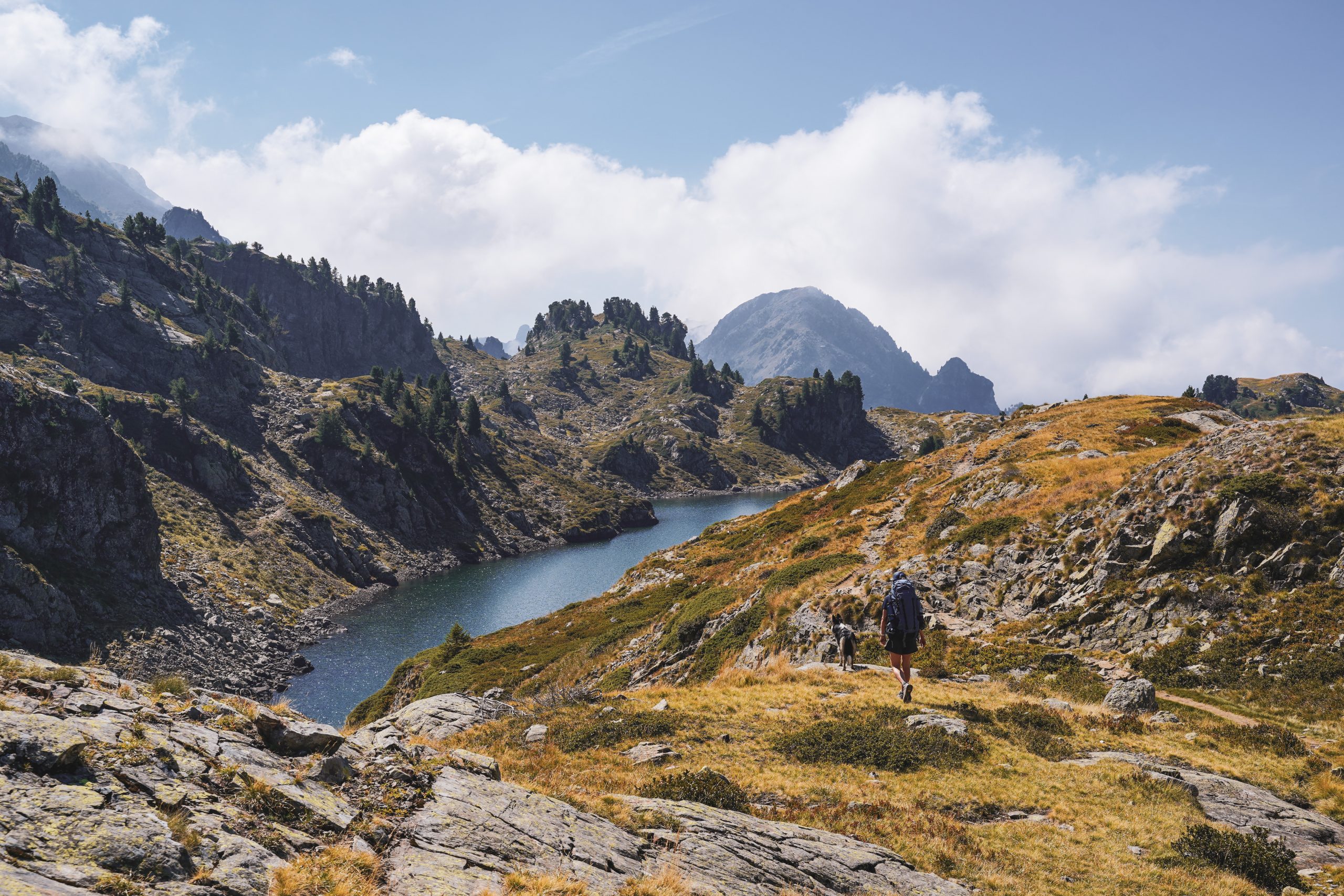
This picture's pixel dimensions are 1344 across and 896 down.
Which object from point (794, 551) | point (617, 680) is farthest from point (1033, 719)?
point (794, 551)

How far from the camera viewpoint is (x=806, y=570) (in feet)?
142

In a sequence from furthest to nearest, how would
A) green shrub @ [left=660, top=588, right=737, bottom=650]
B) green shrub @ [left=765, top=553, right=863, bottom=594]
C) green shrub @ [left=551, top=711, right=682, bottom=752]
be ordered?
green shrub @ [left=660, top=588, right=737, bottom=650]
green shrub @ [left=765, top=553, right=863, bottom=594]
green shrub @ [left=551, top=711, right=682, bottom=752]

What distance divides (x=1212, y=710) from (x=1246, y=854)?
33.8ft

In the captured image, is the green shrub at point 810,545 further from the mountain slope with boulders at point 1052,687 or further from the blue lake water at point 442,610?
the blue lake water at point 442,610

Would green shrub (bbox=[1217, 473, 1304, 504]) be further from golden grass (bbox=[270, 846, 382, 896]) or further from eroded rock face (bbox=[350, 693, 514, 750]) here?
golden grass (bbox=[270, 846, 382, 896])

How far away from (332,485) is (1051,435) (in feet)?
519

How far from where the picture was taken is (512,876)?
9.98m

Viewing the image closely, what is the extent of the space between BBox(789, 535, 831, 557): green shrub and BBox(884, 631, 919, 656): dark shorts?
2613cm

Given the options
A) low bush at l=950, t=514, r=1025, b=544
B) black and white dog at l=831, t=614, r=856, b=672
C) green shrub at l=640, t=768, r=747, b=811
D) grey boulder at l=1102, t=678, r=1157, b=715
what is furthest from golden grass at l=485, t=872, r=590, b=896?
low bush at l=950, t=514, r=1025, b=544

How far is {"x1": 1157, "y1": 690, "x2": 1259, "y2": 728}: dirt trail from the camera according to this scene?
1936 centimetres

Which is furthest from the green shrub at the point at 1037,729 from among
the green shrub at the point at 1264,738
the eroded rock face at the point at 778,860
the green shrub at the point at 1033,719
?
the eroded rock face at the point at 778,860

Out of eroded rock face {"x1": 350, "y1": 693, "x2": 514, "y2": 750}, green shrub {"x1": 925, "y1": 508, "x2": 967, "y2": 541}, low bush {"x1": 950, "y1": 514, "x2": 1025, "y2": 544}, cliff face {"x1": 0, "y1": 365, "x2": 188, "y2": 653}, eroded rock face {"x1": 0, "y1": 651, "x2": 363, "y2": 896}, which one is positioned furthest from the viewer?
cliff face {"x1": 0, "y1": 365, "x2": 188, "y2": 653}

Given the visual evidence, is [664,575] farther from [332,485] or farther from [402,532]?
[332,485]

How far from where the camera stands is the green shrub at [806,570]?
4200 cm
